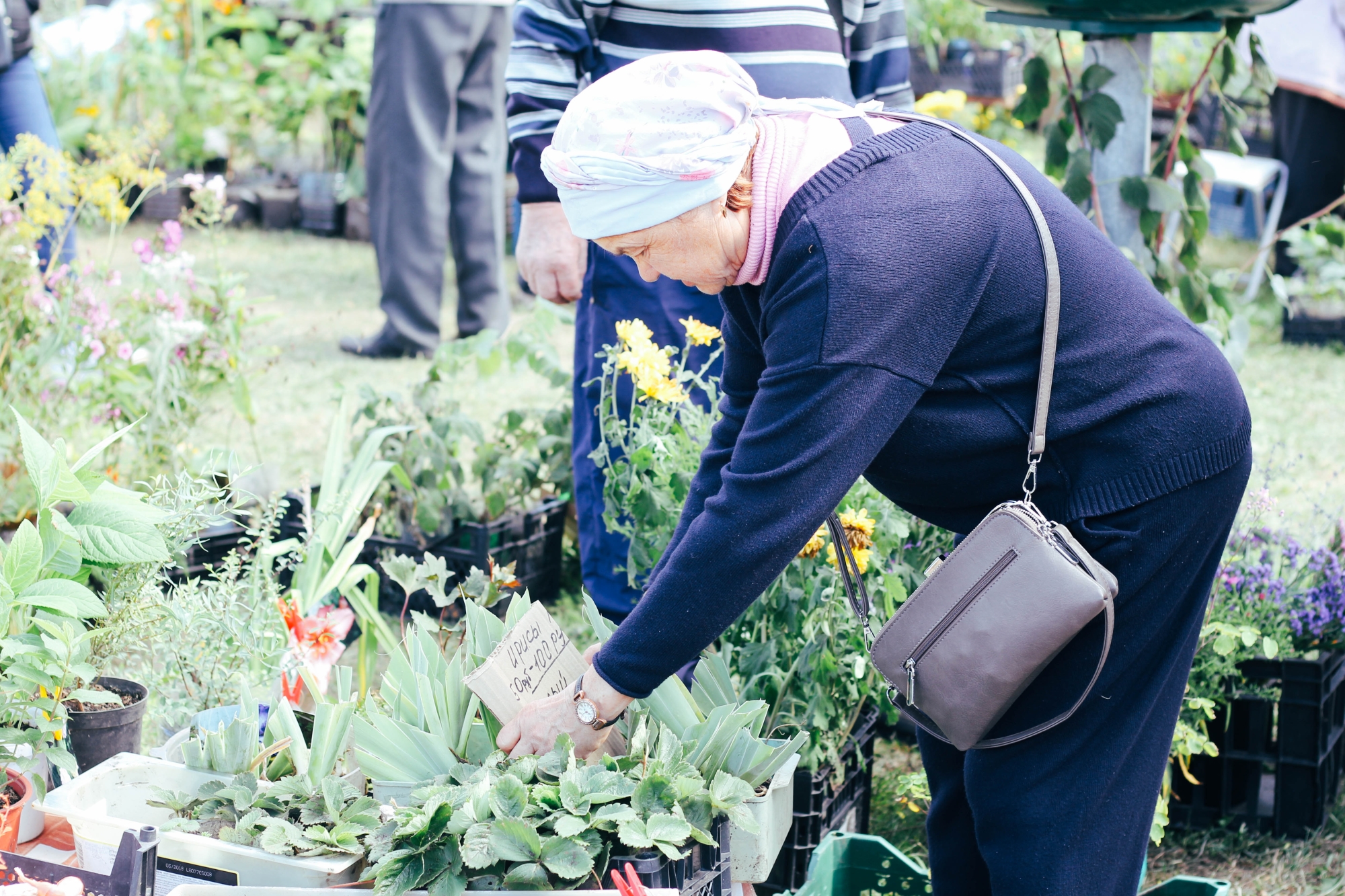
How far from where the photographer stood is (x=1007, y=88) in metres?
8.76

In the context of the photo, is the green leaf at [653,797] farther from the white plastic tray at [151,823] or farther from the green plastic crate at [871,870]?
the green plastic crate at [871,870]

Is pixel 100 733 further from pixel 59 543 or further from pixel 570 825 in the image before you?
pixel 570 825

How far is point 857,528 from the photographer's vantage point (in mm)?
1859

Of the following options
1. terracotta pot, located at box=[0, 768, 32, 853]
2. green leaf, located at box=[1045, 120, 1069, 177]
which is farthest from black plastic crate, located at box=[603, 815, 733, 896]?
green leaf, located at box=[1045, 120, 1069, 177]

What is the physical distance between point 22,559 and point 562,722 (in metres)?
0.78

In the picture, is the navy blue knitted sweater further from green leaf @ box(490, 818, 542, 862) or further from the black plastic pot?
the black plastic pot

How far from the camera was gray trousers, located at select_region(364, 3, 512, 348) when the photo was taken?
16.5 feet

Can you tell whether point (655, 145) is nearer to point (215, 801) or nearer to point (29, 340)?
point (215, 801)

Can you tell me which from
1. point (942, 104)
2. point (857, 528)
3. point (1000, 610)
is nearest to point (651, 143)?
point (1000, 610)

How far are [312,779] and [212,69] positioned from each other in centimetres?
718

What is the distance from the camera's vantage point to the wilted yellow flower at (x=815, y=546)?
1905 mm

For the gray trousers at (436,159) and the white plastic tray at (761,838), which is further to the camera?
the gray trousers at (436,159)

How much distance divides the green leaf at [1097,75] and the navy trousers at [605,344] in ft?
2.87

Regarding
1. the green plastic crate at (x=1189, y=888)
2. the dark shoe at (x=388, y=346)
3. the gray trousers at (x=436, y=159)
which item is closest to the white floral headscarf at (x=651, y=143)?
the green plastic crate at (x=1189, y=888)
